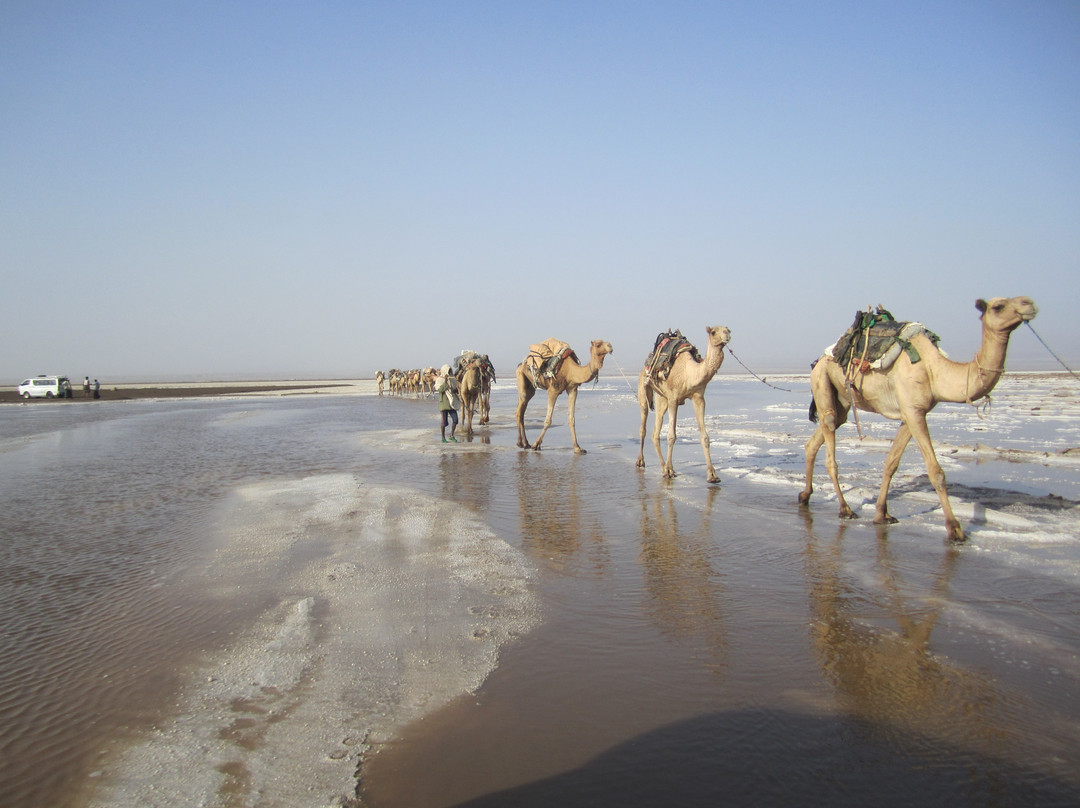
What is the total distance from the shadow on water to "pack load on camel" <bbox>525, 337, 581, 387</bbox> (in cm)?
1237

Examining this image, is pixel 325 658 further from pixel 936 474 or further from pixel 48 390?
pixel 48 390

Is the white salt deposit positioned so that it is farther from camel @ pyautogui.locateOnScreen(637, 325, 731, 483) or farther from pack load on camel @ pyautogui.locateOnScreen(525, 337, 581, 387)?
pack load on camel @ pyautogui.locateOnScreen(525, 337, 581, 387)

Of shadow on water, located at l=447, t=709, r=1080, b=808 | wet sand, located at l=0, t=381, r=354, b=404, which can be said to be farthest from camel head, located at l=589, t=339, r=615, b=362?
wet sand, located at l=0, t=381, r=354, b=404

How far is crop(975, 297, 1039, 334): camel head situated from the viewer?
6070mm

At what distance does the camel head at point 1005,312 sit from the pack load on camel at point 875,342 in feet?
2.71

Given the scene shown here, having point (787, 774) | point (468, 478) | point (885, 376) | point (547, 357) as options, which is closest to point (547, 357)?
point (547, 357)

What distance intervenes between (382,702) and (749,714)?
1.90 meters

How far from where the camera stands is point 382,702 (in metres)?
3.40

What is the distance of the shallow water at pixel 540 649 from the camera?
2816 millimetres

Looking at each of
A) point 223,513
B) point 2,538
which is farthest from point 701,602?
point 2,538

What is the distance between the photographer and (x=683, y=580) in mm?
5418

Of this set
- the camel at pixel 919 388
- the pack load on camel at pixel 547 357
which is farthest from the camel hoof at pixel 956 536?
the pack load on camel at pixel 547 357

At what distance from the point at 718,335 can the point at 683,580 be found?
17.8 feet

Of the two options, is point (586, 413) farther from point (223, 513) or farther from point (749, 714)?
point (749, 714)
